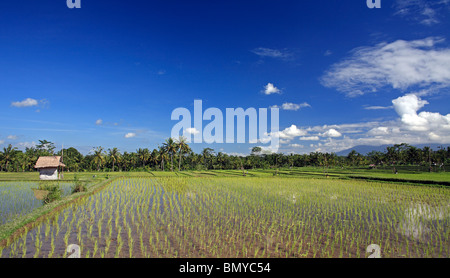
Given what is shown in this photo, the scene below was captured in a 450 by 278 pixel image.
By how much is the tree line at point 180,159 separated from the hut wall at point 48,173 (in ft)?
84.1

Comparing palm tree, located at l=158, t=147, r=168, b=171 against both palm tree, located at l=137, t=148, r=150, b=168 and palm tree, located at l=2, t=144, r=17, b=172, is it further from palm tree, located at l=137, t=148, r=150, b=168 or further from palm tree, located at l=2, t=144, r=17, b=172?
palm tree, located at l=2, t=144, r=17, b=172

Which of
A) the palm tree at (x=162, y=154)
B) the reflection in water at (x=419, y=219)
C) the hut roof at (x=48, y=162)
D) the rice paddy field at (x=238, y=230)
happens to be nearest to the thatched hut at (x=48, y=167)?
the hut roof at (x=48, y=162)

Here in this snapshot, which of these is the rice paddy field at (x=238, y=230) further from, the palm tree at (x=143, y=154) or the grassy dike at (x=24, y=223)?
the palm tree at (x=143, y=154)

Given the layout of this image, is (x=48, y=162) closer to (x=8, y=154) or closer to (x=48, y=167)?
(x=48, y=167)

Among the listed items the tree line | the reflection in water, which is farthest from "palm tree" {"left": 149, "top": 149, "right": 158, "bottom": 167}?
the reflection in water

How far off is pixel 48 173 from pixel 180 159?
106 ft

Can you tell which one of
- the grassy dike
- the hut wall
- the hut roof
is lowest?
the grassy dike

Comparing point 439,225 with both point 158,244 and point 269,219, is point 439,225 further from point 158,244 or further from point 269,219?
point 158,244

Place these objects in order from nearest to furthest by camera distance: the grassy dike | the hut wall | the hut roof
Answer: the grassy dike
the hut roof
the hut wall

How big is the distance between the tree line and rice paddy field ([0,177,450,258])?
40.8m

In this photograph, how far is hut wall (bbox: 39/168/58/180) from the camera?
26156 millimetres

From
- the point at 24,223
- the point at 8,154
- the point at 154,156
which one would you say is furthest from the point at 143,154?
the point at 24,223
